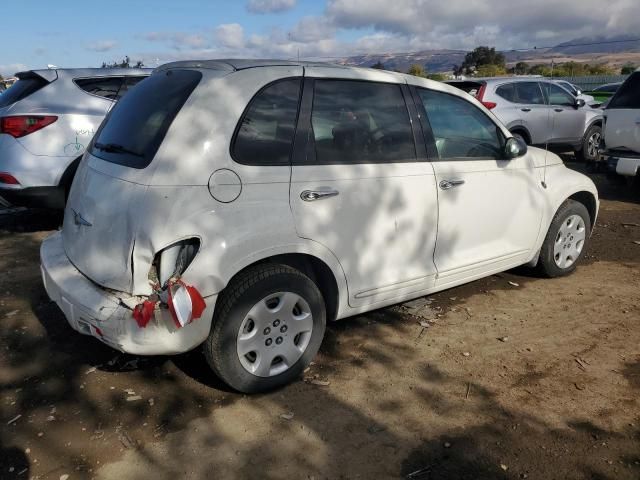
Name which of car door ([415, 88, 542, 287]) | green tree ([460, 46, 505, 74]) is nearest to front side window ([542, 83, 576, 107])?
car door ([415, 88, 542, 287])

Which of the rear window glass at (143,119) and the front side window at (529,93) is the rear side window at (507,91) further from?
the rear window glass at (143,119)

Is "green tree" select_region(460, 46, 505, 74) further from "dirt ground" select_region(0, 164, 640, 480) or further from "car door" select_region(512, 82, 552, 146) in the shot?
"dirt ground" select_region(0, 164, 640, 480)

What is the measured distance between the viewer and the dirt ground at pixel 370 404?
265 cm

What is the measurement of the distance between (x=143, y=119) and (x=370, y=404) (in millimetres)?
2059

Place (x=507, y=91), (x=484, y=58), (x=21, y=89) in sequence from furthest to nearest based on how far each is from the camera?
(x=484, y=58)
(x=507, y=91)
(x=21, y=89)

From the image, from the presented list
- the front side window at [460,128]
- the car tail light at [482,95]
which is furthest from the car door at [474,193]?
the car tail light at [482,95]

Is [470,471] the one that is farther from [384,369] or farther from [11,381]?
[11,381]

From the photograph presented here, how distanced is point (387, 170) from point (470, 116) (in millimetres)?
1009

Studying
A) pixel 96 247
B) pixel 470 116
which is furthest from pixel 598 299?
pixel 96 247

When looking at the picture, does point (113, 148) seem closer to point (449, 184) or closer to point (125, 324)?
point (125, 324)

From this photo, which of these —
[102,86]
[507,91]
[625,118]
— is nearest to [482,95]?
[507,91]

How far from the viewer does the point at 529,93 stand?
33.8 ft

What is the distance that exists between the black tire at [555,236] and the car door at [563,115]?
633 centimetres

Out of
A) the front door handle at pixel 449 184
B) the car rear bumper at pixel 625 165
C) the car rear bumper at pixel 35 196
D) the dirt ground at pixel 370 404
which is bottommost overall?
the dirt ground at pixel 370 404
